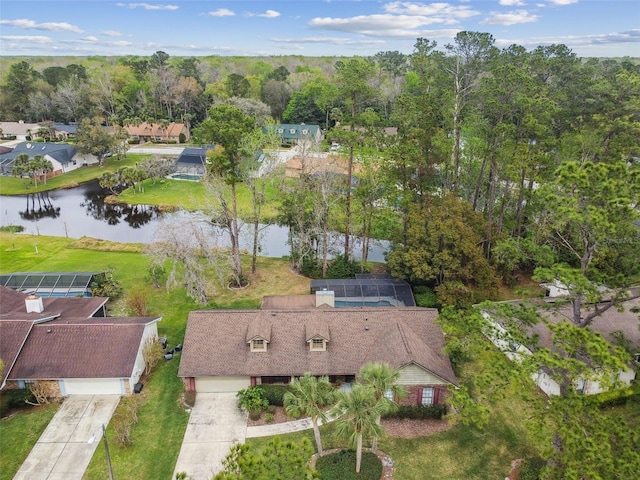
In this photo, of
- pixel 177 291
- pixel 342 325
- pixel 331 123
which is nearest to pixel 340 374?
pixel 342 325

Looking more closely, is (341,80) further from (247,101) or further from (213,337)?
(247,101)

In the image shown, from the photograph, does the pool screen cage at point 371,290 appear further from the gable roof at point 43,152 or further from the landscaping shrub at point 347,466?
the gable roof at point 43,152

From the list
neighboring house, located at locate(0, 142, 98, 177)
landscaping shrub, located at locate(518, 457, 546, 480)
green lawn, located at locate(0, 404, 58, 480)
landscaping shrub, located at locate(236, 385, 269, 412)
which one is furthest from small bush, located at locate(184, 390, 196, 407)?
neighboring house, located at locate(0, 142, 98, 177)

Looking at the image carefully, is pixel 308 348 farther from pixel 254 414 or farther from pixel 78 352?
pixel 78 352

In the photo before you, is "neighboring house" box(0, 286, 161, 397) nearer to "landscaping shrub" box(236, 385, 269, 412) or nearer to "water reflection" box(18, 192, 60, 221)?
"landscaping shrub" box(236, 385, 269, 412)

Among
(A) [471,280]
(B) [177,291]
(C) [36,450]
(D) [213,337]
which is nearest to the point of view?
(C) [36,450]

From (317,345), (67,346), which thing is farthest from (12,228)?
(317,345)
